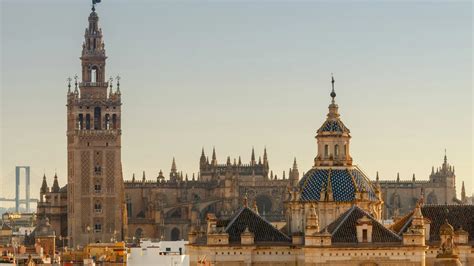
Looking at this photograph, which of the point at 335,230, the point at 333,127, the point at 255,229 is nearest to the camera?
the point at 335,230

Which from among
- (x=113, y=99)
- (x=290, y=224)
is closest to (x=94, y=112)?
(x=113, y=99)

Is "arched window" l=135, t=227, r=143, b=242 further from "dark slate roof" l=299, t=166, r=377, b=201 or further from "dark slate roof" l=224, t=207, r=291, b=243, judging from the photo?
"dark slate roof" l=224, t=207, r=291, b=243

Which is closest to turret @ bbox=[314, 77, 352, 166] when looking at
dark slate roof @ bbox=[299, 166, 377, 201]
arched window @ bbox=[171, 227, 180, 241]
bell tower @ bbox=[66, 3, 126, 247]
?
dark slate roof @ bbox=[299, 166, 377, 201]

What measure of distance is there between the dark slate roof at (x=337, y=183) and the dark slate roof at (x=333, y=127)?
2.43m

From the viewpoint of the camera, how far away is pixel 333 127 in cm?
9650

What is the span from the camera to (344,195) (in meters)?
93.5

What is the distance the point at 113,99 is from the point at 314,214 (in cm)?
10252

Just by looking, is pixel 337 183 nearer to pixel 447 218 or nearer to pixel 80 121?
pixel 447 218

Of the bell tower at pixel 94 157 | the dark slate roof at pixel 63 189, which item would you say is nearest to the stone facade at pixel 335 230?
the bell tower at pixel 94 157

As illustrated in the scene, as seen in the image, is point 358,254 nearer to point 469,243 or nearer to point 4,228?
point 469,243

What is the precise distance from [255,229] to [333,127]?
749 cm

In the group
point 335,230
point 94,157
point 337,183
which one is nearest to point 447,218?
point 337,183

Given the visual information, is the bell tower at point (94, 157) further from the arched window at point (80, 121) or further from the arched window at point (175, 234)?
the arched window at point (175, 234)

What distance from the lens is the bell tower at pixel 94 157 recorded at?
617 feet
